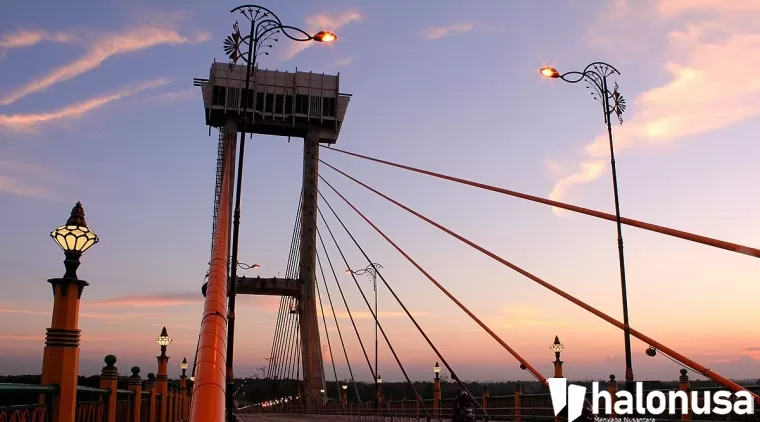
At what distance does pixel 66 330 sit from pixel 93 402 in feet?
10.1

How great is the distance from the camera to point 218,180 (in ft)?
144

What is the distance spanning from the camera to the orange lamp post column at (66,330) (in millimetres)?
8094

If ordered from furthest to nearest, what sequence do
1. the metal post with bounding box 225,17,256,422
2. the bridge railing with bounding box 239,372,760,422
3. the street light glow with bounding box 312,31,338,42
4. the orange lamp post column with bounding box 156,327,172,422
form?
the orange lamp post column with bounding box 156,327,172,422 → the bridge railing with bounding box 239,372,760,422 → the street light glow with bounding box 312,31,338,42 → the metal post with bounding box 225,17,256,422

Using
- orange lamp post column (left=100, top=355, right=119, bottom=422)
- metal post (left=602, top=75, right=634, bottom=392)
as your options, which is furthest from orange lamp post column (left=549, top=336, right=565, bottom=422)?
orange lamp post column (left=100, top=355, right=119, bottom=422)

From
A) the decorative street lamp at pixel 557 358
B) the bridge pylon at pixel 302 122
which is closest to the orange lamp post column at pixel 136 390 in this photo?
the decorative street lamp at pixel 557 358

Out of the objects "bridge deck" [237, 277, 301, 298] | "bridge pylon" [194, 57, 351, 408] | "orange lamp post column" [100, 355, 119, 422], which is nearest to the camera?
"orange lamp post column" [100, 355, 119, 422]

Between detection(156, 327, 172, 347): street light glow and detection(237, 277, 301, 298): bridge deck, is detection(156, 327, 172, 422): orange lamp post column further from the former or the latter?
detection(237, 277, 301, 298): bridge deck

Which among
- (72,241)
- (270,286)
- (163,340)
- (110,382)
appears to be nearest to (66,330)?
(72,241)

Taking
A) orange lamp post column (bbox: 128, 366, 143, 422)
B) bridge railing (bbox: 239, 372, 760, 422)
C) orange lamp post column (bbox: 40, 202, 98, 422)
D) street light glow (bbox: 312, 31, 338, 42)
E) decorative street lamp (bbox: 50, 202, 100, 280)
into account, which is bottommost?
bridge railing (bbox: 239, 372, 760, 422)

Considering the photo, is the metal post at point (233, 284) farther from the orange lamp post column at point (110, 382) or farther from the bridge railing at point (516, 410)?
the bridge railing at point (516, 410)

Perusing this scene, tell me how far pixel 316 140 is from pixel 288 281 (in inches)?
321

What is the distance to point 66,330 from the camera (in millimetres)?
8273

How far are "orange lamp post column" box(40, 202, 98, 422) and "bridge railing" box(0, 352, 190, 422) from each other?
0.34ft

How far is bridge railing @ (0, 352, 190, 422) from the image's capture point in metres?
7.21
